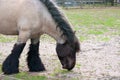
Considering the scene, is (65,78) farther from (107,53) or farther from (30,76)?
(107,53)

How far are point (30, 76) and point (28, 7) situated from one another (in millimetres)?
1524

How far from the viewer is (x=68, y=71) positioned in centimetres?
895

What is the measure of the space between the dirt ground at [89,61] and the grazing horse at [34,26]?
16.3 inches

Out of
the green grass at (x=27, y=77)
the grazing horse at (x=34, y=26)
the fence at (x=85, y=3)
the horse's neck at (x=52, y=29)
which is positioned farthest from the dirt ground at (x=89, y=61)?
the fence at (x=85, y=3)

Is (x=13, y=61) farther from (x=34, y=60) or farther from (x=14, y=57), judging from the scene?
(x=34, y=60)

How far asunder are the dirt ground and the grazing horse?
41cm

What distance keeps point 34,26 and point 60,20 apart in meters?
0.60

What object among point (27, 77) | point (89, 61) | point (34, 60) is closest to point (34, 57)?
point (34, 60)

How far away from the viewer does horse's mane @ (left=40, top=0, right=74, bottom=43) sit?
8492mm

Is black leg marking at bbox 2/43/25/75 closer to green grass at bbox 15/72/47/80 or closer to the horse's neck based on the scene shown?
green grass at bbox 15/72/47/80

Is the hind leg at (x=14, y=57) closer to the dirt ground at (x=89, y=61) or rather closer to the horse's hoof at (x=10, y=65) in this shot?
the horse's hoof at (x=10, y=65)

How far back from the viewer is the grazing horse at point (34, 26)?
331 inches

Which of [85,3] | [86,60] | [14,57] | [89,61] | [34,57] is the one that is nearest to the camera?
[14,57]

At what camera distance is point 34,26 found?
838 cm
